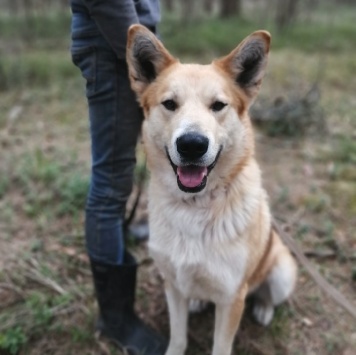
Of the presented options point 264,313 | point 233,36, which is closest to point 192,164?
point 264,313

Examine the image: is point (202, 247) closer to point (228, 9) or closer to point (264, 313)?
point (264, 313)

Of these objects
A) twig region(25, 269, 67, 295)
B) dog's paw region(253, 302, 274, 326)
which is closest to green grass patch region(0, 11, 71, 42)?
twig region(25, 269, 67, 295)

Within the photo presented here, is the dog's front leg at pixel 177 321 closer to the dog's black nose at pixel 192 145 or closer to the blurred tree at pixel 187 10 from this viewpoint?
the dog's black nose at pixel 192 145

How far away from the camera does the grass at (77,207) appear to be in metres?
2.56

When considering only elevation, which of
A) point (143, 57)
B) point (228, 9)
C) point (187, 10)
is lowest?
point (228, 9)

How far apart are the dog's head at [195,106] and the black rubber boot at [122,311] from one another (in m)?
0.67

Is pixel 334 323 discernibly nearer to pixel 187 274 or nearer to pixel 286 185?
pixel 187 274

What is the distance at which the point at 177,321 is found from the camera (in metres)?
2.34

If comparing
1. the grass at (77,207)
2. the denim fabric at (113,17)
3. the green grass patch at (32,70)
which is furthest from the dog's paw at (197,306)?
the green grass patch at (32,70)

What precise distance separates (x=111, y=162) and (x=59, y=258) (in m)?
1.17

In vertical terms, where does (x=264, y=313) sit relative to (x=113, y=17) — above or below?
below

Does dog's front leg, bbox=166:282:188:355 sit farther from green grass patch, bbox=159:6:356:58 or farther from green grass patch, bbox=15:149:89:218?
green grass patch, bbox=159:6:356:58

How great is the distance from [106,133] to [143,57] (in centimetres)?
42

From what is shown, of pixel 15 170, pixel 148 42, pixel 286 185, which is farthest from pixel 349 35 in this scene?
pixel 148 42
